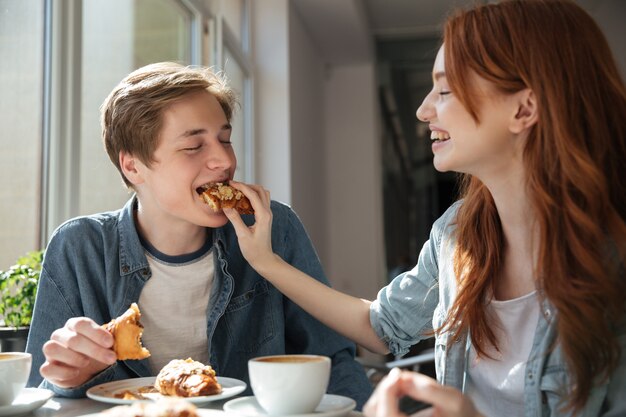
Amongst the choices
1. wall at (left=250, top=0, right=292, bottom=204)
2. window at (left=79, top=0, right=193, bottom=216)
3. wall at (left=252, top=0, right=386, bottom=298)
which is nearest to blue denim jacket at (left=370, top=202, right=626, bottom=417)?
window at (left=79, top=0, right=193, bottom=216)

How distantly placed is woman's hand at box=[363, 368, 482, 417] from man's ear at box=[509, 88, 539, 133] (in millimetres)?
570

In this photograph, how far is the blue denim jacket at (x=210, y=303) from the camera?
149cm

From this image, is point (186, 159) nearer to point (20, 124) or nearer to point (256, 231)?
point (256, 231)

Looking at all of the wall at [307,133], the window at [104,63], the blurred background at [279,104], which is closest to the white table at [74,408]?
the blurred background at [279,104]

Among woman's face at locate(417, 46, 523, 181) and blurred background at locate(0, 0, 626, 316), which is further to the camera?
blurred background at locate(0, 0, 626, 316)

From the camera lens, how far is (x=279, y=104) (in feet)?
18.4

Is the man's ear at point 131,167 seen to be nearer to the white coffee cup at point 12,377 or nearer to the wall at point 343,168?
the white coffee cup at point 12,377

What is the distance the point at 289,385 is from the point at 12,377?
0.43m

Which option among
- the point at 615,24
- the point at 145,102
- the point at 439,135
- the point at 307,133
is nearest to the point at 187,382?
the point at 439,135

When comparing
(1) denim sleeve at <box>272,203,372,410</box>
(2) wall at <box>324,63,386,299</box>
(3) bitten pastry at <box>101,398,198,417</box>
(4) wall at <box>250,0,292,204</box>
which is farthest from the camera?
(2) wall at <box>324,63,386,299</box>

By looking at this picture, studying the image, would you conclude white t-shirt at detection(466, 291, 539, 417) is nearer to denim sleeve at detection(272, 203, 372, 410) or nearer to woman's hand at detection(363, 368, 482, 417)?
denim sleeve at detection(272, 203, 372, 410)

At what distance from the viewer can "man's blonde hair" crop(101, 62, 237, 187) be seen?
169 cm

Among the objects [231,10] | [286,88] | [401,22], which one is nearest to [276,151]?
[286,88]

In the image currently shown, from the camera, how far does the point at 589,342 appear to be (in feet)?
3.63
